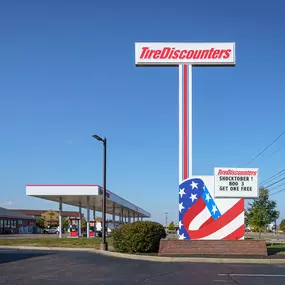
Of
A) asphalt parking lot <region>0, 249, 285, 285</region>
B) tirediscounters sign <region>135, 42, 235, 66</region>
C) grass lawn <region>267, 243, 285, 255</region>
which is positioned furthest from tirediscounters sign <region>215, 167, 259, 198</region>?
tirediscounters sign <region>135, 42, 235, 66</region>

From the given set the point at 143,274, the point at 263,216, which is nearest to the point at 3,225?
the point at 263,216

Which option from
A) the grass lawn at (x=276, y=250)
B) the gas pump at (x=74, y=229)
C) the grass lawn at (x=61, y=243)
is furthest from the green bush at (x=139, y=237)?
the gas pump at (x=74, y=229)

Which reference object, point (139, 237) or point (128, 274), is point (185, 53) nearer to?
point (139, 237)

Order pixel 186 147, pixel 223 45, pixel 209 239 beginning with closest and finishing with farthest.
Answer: pixel 209 239 < pixel 186 147 < pixel 223 45

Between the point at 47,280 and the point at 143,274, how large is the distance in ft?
9.64

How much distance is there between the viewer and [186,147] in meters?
21.8

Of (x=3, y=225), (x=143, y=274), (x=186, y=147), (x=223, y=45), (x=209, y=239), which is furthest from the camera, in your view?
(x=3, y=225)

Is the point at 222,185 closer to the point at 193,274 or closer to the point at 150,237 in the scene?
the point at 150,237

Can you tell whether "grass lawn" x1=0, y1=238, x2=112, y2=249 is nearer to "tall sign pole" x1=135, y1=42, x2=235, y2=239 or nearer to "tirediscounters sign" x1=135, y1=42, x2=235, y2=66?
"tall sign pole" x1=135, y1=42, x2=235, y2=239

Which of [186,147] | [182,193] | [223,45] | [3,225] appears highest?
[223,45]

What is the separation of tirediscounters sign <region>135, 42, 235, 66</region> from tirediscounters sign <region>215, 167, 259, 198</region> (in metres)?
6.54

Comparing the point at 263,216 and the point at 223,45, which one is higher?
the point at 223,45

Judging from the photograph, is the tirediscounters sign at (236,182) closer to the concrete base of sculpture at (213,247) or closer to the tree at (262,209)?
the concrete base of sculpture at (213,247)

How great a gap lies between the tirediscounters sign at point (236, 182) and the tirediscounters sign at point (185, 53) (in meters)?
6.54
